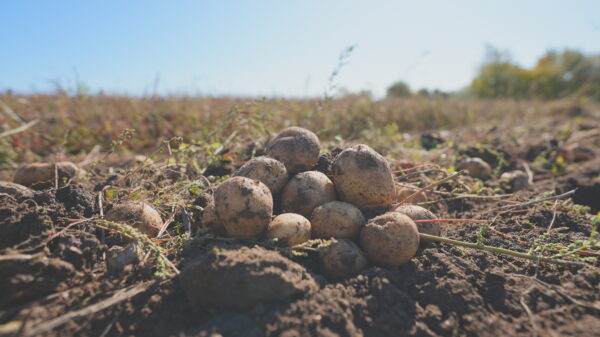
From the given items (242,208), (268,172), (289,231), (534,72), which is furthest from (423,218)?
(534,72)

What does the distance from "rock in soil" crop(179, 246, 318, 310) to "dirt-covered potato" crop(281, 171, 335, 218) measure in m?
0.58

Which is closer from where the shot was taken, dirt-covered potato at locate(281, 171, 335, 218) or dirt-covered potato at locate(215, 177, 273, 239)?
dirt-covered potato at locate(215, 177, 273, 239)

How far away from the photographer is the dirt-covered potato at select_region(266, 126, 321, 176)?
252 cm

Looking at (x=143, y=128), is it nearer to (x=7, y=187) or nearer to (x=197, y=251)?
(x=7, y=187)

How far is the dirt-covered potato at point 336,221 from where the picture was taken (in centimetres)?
206

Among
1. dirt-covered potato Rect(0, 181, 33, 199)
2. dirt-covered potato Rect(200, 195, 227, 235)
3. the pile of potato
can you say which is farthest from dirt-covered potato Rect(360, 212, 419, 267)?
dirt-covered potato Rect(0, 181, 33, 199)

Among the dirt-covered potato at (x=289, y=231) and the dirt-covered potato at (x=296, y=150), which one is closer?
the dirt-covered potato at (x=289, y=231)

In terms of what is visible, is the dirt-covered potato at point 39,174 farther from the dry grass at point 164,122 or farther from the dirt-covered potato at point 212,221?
the dirt-covered potato at point 212,221

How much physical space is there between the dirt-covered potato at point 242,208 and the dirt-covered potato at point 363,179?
58cm

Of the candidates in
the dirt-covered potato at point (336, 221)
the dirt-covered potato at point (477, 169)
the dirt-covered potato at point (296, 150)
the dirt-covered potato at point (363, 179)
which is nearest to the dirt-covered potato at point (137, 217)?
the dirt-covered potato at point (296, 150)

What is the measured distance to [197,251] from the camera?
196 centimetres

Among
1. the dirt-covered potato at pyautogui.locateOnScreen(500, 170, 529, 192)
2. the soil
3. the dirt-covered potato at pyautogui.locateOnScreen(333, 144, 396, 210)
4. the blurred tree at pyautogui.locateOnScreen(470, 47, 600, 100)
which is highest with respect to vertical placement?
the blurred tree at pyautogui.locateOnScreen(470, 47, 600, 100)

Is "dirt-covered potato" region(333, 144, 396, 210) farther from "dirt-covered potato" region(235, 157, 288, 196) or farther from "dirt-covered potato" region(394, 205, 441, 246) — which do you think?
"dirt-covered potato" region(235, 157, 288, 196)

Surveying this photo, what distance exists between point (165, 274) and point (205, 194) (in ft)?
2.82
